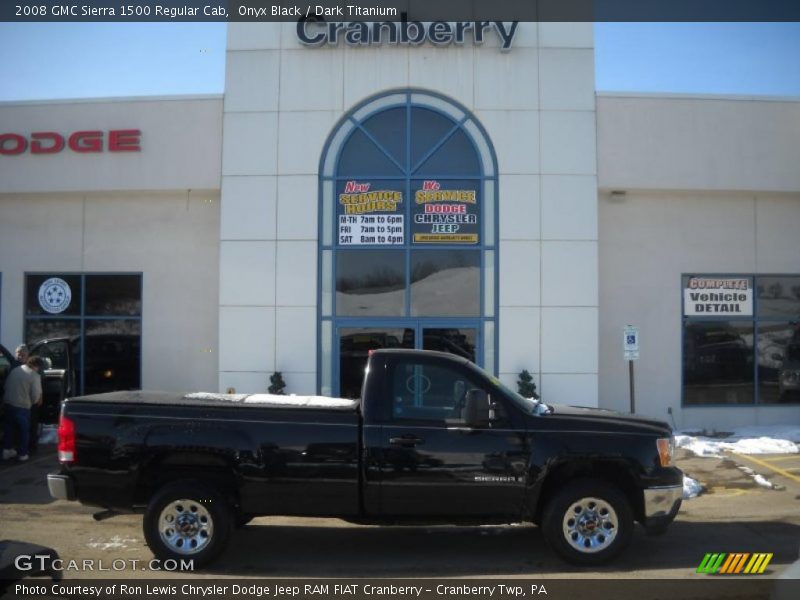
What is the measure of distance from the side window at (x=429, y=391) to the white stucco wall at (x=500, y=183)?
732 centimetres

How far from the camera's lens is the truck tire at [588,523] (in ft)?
21.9

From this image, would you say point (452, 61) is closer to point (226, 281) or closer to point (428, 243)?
point (428, 243)

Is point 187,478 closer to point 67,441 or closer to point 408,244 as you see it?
point 67,441

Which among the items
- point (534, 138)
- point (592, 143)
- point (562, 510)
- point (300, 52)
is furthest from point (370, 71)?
point (562, 510)

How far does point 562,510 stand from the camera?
666 cm

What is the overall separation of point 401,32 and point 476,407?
10040mm

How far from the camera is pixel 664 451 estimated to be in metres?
6.91

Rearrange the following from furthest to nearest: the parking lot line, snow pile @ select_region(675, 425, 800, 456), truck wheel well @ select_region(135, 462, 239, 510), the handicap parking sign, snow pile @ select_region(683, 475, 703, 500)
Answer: the handicap parking sign < snow pile @ select_region(675, 425, 800, 456) < the parking lot line < snow pile @ select_region(683, 475, 703, 500) < truck wheel well @ select_region(135, 462, 239, 510)

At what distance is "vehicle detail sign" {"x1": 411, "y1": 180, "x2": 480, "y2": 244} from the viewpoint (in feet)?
47.2

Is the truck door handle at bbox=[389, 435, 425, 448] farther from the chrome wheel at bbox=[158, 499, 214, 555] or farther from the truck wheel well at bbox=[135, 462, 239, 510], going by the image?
the chrome wheel at bbox=[158, 499, 214, 555]

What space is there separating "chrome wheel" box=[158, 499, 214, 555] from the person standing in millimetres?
5931

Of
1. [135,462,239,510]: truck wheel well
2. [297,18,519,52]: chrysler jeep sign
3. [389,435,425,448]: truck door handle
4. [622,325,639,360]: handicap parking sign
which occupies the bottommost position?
[135,462,239,510]: truck wheel well

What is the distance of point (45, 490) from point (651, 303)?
1149cm

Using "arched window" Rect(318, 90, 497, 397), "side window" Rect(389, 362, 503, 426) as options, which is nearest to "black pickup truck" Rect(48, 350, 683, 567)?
"side window" Rect(389, 362, 503, 426)
